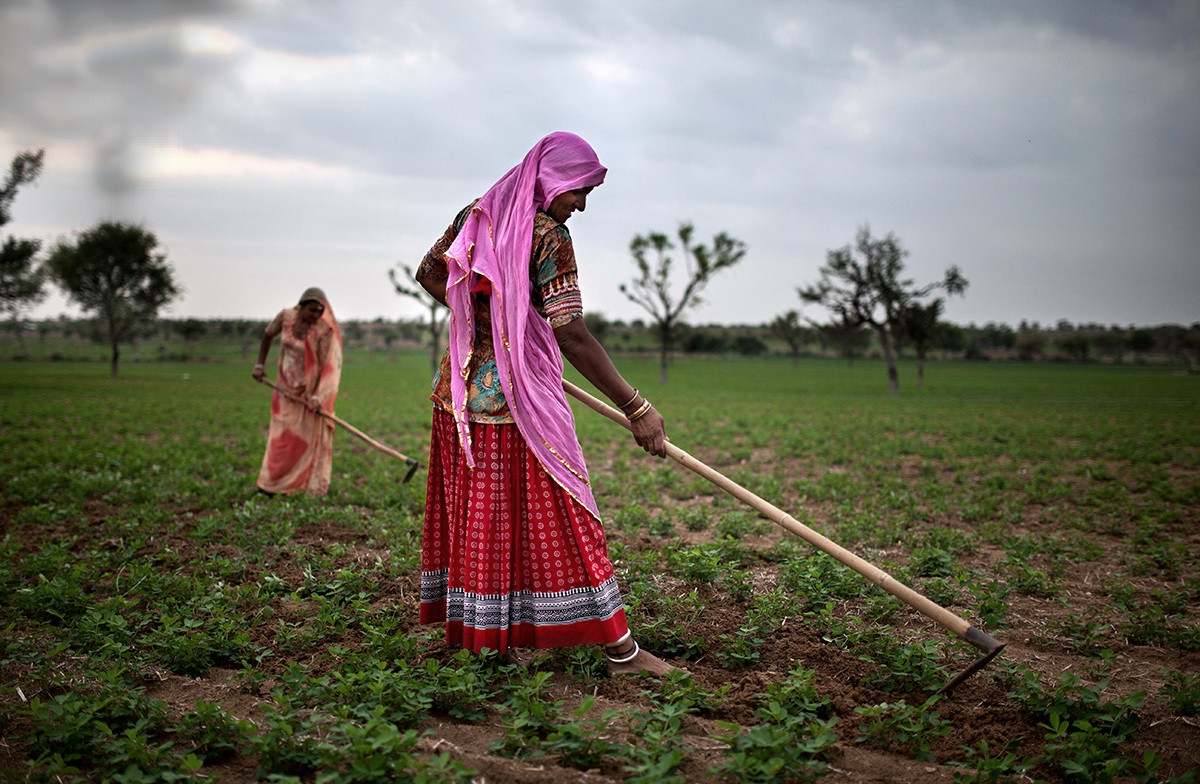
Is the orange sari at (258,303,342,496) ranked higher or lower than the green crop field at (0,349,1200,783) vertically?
higher

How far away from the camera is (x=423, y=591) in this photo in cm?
373

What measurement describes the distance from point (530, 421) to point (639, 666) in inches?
46.5

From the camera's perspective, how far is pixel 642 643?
3.76 m

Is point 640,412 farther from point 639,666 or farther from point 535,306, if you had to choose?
point 639,666

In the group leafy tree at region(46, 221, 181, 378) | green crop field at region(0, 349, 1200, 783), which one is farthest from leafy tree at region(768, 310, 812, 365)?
green crop field at region(0, 349, 1200, 783)

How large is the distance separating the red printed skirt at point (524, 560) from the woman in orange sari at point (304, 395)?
486 centimetres

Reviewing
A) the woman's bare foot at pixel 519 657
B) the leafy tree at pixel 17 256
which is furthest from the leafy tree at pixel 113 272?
the woman's bare foot at pixel 519 657

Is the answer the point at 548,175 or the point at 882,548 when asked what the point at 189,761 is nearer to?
the point at 548,175

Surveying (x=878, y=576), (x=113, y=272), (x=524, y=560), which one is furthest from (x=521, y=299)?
(x=113, y=272)

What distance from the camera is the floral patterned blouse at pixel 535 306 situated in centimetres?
330

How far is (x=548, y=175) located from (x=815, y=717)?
244 centimetres

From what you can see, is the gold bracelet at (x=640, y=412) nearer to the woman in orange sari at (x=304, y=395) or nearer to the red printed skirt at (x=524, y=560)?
the red printed skirt at (x=524, y=560)

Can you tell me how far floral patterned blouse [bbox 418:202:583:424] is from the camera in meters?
3.30

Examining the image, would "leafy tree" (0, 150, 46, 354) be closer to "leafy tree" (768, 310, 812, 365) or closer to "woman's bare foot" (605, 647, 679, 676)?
"woman's bare foot" (605, 647, 679, 676)
